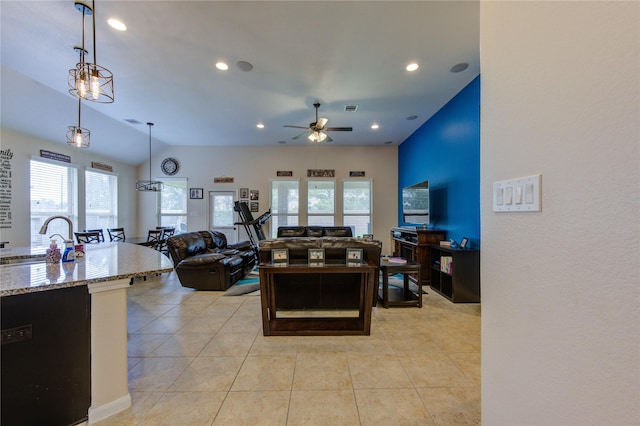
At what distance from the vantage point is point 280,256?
2.66 m

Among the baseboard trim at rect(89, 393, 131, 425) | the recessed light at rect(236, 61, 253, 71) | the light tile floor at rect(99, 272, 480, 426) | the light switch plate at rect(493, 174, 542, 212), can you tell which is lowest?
the light tile floor at rect(99, 272, 480, 426)

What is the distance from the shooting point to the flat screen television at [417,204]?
475 centimetres

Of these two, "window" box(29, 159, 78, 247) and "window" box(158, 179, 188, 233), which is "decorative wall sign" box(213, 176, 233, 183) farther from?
"window" box(29, 159, 78, 247)

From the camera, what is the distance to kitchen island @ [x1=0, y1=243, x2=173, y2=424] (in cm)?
125

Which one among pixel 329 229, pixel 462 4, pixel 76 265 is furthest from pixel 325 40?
pixel 329 229

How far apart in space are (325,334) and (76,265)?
7.12 feet

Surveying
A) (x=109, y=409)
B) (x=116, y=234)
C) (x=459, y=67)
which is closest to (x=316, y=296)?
(x=109, y=409)

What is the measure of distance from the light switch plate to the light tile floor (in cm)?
143

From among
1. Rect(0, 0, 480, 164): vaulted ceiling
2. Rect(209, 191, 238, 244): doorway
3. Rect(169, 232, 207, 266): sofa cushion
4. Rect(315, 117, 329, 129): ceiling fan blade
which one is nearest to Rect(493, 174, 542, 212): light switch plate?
Rect(0, 0, 480, 164): vaulted ceiling

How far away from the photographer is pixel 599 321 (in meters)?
0.64

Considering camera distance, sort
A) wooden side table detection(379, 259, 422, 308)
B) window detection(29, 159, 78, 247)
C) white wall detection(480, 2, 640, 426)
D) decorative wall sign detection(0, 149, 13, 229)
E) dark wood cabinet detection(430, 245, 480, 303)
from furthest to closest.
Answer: window detection(29, 159, 78, 247) < decorative wall sign detection(0, 149, 13, 229) < dark wood cabinet detection(430, 245, 480, 303) < wooden side table detection(379, 259, 422, 308) < white wall detection(480, 2, 640, 426)

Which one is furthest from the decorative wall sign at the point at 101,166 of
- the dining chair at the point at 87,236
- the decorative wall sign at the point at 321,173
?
the decorative wall sign at the point at 321,173

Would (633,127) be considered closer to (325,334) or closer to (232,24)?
(325,334)

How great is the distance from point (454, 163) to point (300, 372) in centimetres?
400
